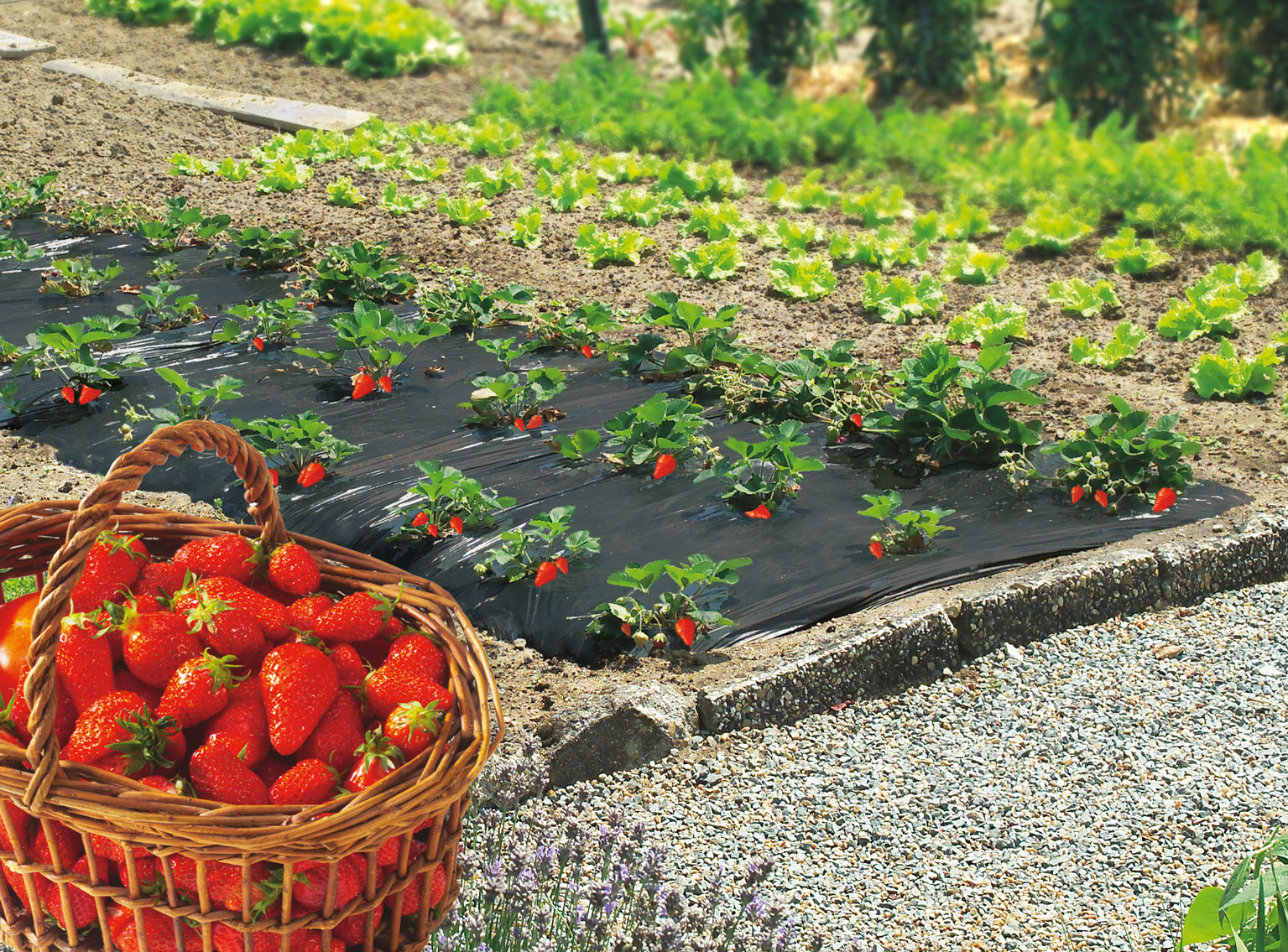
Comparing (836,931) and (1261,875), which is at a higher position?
(1261,875)

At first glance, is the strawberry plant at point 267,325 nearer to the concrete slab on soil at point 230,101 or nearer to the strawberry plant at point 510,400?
the strawberry plant at point 510,400

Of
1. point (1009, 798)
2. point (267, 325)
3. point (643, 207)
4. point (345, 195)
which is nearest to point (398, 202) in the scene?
point (345, 195)

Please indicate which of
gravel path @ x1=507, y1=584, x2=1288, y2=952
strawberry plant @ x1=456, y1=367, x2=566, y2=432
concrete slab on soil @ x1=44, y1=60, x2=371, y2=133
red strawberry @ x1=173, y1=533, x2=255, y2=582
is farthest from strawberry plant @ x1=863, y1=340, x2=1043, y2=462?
concrete slab on soil @ x1=44, y1=60, x2=371, y2=133

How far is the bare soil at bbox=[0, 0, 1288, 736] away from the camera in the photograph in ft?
11.6

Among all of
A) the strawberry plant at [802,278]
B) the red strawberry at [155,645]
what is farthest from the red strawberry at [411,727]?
the strawberry plant at [802,278]

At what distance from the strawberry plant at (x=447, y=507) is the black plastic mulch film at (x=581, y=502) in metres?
0.04

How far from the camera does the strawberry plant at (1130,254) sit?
5363 mm

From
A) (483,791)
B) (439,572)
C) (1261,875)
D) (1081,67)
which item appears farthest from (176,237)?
(1081,67)

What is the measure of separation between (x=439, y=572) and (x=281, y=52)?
7.75 metres

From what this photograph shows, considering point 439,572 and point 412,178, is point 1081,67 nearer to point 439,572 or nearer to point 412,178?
point 412,178

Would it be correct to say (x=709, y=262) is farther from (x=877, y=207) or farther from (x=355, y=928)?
(x=355, y=928)

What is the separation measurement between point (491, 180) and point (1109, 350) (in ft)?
10.9

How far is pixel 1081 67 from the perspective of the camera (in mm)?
8906

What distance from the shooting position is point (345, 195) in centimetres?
618
